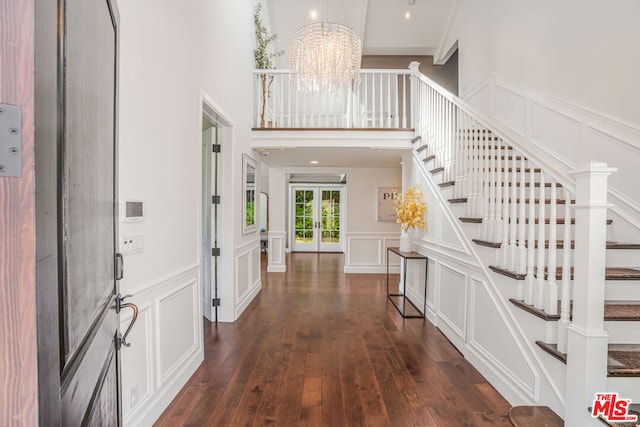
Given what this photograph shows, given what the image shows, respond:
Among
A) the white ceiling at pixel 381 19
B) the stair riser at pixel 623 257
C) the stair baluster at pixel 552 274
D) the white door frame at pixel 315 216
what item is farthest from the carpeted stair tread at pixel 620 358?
the white door frame at pixel 315 216

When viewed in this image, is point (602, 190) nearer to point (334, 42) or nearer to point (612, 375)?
point (612, 375)

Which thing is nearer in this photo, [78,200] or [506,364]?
[78,200]

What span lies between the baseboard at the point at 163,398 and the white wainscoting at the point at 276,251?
4.05m

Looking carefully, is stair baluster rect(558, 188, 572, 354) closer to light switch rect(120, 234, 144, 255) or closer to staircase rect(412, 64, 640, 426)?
staircase rect(412, 64, 640, 426)

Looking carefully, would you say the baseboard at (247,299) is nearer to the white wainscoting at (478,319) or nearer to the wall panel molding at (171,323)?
the wall panel molding at (171,323)

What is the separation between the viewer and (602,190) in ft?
5.11

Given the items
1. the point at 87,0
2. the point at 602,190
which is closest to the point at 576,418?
the point at 602,190

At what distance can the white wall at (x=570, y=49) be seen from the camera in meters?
2.57

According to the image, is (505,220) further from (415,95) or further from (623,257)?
(415,95)

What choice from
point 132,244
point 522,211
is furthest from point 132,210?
point 522,211

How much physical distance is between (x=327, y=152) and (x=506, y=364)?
3760 mm

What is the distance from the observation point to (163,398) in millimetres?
2074

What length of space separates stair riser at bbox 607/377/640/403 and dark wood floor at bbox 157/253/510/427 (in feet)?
2.12

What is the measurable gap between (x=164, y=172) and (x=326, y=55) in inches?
99.7
